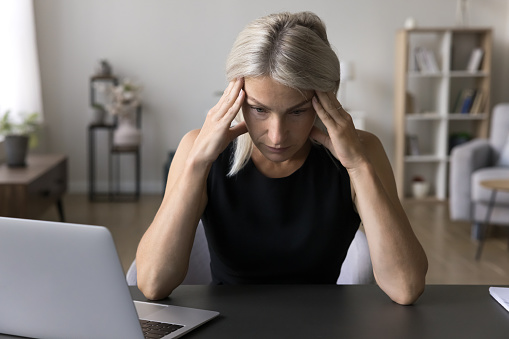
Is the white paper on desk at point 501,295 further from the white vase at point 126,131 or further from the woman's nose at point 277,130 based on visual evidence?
the white vase at point 126,131

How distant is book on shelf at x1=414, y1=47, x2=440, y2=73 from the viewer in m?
5.97

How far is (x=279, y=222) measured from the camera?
1525mm

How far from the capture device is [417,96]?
6.30 meters

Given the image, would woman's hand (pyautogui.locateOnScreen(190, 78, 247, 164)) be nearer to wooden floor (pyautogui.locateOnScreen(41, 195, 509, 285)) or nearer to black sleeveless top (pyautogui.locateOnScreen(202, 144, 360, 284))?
black sleeveless top (pyautogui.locateOnScreen(202, 144, 360, 284))

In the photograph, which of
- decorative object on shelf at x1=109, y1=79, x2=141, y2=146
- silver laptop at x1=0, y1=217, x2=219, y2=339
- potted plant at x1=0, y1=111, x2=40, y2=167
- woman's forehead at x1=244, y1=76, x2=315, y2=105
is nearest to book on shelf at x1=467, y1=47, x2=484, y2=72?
decorative object on shelf at x1=109, y1=79, x2=141, y2=146

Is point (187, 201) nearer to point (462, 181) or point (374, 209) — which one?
point (374, 209)

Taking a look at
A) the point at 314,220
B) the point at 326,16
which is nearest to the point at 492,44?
the point at 326,16

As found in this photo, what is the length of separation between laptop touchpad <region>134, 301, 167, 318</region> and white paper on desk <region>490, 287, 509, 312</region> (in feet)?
2.05

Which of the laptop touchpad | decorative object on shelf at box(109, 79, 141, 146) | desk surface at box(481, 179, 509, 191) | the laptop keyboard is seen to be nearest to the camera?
the laptop keyboard

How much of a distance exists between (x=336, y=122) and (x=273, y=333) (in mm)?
497

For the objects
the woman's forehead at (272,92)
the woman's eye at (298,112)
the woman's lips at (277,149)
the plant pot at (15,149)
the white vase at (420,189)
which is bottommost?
the white vase at (420,189)

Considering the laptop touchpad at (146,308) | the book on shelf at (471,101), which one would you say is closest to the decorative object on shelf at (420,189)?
the book on shelf at (471,101)

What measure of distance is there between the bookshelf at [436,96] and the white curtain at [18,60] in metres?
3.28

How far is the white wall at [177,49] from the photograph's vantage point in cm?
609
